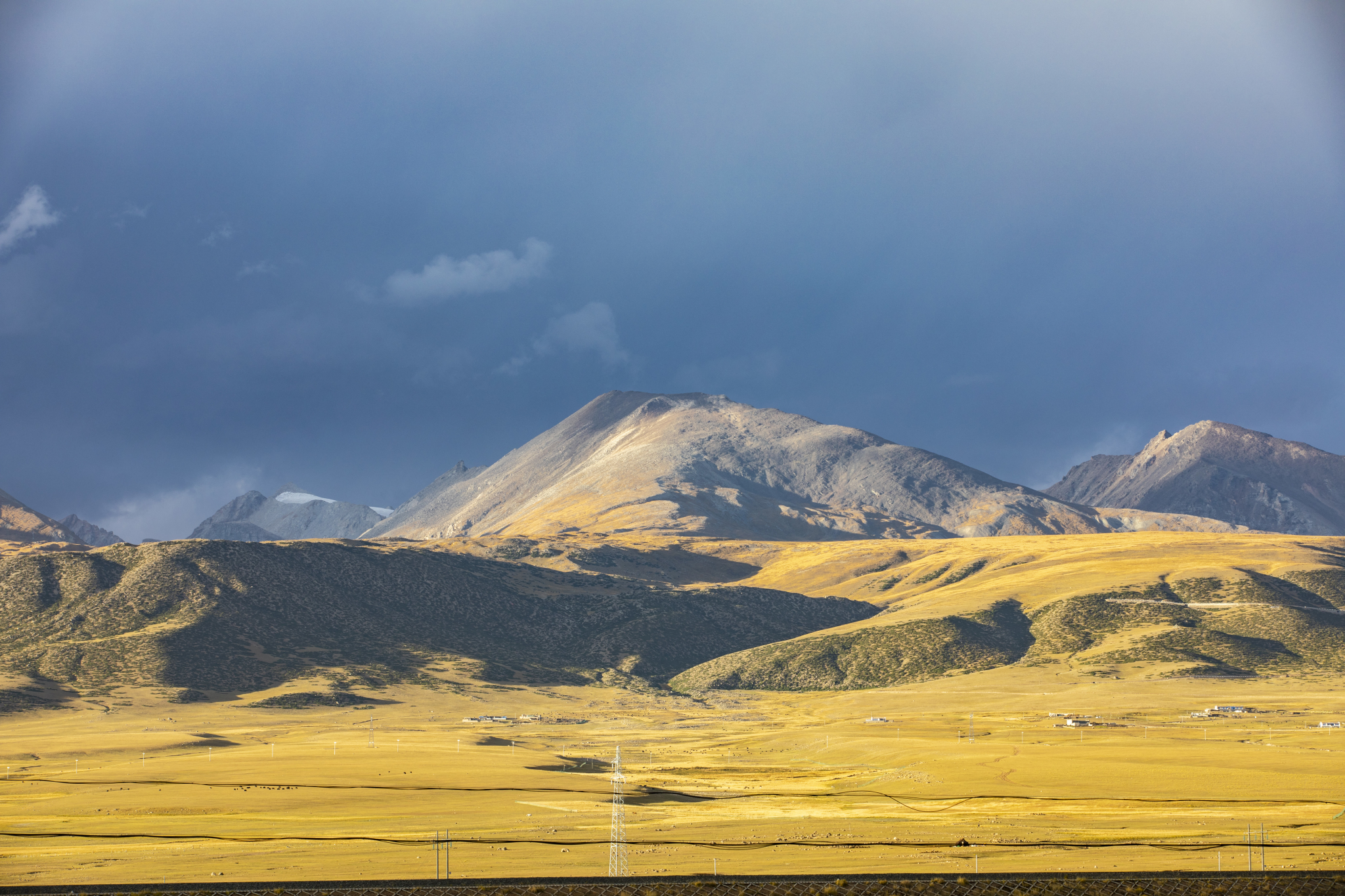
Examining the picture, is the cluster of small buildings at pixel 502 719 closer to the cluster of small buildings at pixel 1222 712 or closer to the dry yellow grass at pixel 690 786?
the dry yellow grass at pixel 690 786

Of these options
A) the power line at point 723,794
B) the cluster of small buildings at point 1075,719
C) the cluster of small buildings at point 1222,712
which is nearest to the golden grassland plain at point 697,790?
the power line at point 723,794

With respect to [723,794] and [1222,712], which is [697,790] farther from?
[1222,712]

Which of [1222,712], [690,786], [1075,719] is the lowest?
[1222,712]

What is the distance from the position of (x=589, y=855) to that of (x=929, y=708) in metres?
138

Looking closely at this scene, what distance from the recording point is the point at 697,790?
99.0m

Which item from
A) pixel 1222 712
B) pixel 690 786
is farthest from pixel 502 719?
pixel 1222 712

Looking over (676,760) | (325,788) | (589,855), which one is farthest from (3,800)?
(676,760)

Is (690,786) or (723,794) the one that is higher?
(723,794)

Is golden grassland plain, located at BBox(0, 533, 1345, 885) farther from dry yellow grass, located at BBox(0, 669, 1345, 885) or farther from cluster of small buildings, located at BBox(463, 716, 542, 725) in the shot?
cluster of small buildings, located at BBox(463, 716, 542, 725)

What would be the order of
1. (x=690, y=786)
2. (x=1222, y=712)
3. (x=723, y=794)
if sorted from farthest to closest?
(x=1222, y=712), (x=690, y=786), (x=723, y=794)

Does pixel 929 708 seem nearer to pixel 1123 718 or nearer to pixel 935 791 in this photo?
pixel 1123 718

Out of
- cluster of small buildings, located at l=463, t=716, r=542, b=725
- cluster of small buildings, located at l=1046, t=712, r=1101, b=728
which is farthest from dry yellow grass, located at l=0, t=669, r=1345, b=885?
Result: cluster of small buildings, located at l=463, t=716, r=542, b=725

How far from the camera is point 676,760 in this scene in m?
129

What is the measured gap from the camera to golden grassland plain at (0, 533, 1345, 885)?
5862 centimetres
